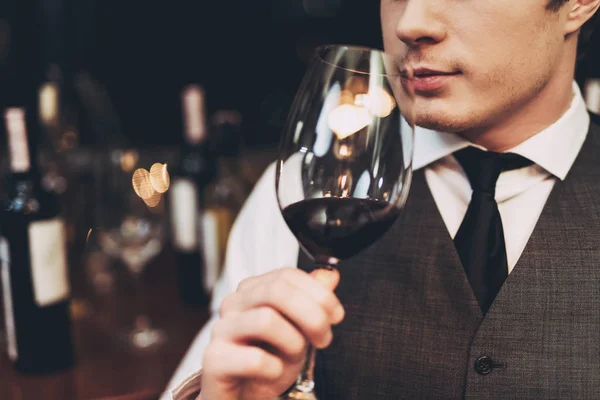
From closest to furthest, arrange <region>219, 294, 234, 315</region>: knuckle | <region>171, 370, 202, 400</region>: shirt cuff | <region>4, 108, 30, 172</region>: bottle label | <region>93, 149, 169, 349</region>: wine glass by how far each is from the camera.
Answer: <region>219, 294, 234, 315</region>: knuckle
<region>171, 370, 202, 400</region>: shirt cuff
<region>4, 108, 30, 172</region>: bottle label
<region>93, 149, 169, 349</region>: wine glass

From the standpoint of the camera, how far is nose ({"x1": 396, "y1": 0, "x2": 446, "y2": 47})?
1.03m

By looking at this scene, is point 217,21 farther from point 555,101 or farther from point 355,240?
point 355,240

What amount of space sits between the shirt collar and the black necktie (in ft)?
0.09

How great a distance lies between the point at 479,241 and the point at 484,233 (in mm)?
17

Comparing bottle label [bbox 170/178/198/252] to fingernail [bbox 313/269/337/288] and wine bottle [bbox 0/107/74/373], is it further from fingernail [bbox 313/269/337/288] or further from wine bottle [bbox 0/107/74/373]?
fingernail [bbox 313/269/337/288]

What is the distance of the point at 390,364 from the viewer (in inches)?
41.9

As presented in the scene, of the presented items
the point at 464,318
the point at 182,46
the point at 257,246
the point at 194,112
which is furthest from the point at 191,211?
the point at 182,46

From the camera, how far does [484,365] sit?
1.01 meters

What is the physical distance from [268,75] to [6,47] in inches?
46.2

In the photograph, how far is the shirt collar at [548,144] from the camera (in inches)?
45.3

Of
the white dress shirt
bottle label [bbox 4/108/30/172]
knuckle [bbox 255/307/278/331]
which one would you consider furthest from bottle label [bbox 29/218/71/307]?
knuckle [bbox 255/307/278/331]

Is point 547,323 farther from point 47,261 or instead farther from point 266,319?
point 47,261

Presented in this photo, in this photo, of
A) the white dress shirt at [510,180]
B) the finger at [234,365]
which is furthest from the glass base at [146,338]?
the finger at [234,365]

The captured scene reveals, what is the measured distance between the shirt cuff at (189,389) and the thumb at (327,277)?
30 cm
